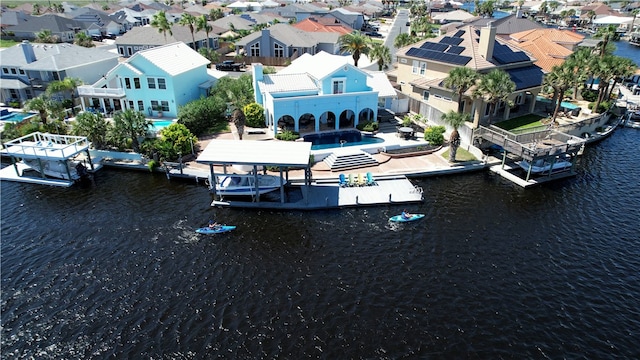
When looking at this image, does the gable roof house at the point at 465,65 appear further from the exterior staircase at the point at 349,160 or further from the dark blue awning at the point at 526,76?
the exterior staircase at the point at 349,160

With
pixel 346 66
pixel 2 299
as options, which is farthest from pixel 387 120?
pixel 2 299

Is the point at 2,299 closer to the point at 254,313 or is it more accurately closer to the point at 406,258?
the point at 254,313

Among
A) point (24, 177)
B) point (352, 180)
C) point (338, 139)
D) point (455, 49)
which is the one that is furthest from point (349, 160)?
point (24, 177)

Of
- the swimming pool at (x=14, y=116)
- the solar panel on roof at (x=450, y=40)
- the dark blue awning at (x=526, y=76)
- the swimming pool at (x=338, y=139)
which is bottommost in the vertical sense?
the swimming pool at (x=338, y=139)

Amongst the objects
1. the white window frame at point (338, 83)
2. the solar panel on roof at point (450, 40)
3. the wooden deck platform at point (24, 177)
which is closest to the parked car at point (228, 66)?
the white window frame at point (338, 83)

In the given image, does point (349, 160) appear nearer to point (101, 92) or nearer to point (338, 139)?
point (338, 139)

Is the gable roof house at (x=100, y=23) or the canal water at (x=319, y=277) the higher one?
the gable roof house at (x=100, y=23)

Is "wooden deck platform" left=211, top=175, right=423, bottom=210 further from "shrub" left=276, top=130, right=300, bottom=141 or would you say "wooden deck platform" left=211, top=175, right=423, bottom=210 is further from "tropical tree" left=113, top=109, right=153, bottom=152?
"tropical tree" left=113, top=109, right=153, bottom=152
